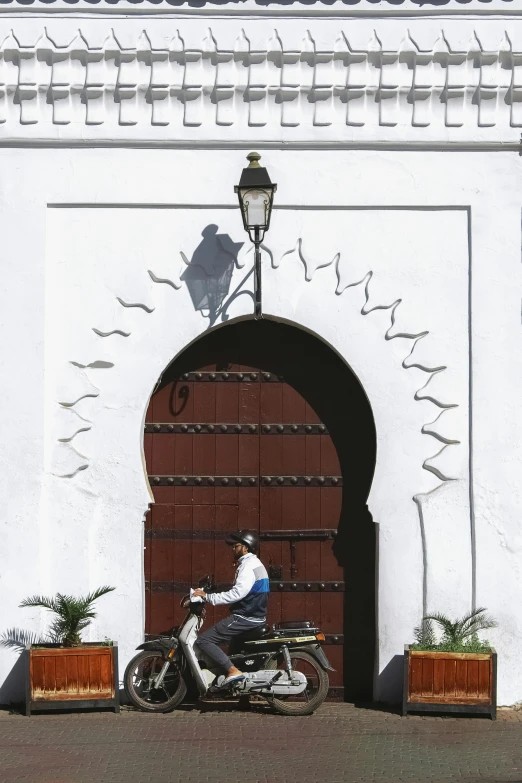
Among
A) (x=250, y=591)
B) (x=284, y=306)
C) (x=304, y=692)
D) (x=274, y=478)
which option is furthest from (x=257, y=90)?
(x=304, y=692)

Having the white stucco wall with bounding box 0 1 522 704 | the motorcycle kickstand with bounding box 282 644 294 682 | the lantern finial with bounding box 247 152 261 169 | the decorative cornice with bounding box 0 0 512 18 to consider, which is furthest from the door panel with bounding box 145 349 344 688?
the decorative cornice with bounding box 0 0 512 18

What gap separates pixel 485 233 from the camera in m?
9.48

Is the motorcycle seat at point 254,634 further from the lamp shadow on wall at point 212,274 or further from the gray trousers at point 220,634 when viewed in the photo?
the lamp shadow on wall at point 212,274

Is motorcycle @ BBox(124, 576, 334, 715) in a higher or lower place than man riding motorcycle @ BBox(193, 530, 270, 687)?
lower

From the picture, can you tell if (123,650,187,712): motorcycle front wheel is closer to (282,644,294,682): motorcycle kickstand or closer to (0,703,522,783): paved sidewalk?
(0,703,522,783): paved sidewalk

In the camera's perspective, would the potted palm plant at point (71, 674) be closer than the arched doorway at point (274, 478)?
Yes

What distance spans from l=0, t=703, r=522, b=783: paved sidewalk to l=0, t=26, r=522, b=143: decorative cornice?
14.0ft

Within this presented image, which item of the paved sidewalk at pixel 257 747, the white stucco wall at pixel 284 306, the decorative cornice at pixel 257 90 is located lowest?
the paved sidewalk at pixel 257 747

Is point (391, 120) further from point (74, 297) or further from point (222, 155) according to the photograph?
point (74, 297)

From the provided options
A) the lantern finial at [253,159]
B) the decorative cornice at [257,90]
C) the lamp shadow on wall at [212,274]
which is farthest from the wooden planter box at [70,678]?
the decorative cornice at [257,90]

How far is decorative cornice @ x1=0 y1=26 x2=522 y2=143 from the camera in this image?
9.41 m

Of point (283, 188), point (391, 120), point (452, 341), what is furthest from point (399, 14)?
point (452, 341)

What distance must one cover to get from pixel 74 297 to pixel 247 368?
144 cm

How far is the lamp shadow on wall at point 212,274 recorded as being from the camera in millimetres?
9508
